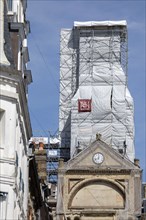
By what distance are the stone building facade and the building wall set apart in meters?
39.5

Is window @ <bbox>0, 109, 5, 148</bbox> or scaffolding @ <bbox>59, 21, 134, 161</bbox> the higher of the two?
scaffolding @ <bbox>59, 21, 134, 161</bbox>

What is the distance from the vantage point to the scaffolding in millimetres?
75125

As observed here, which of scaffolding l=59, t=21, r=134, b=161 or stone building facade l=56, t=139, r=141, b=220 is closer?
stone building facade l=56, t=139, r=141, b=220

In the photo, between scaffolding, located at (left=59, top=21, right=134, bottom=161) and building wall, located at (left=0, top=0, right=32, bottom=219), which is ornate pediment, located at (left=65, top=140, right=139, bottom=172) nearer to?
scaffolding, located at (left=59, top=21, right=134, bottom=161)

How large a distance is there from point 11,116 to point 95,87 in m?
51.8

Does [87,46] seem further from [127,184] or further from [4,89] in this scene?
[4,89]

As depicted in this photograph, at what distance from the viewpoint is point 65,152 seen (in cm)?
7938

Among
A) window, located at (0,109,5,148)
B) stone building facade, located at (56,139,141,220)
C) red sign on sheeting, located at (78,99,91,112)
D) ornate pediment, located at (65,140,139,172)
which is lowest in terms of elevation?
stone building facade, located at (56,139,141,220)

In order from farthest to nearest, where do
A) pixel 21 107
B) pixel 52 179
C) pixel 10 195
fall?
pixel 52 179
pixel 21 107
pixel 10 195

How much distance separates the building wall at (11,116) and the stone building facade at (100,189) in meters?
39.5

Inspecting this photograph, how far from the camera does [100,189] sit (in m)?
70.2

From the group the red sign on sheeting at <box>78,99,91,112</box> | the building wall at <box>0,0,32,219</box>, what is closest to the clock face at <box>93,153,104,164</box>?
the red sign on sheeting at <box>78,99,91,112</box>

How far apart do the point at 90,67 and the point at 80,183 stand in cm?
1330

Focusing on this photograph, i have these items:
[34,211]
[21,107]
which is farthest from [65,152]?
[21,107]
